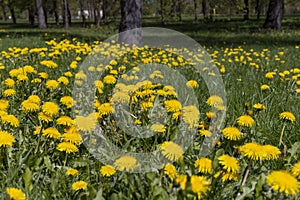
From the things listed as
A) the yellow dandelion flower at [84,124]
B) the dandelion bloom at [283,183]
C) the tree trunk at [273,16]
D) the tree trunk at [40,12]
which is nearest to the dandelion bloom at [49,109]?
the yellow dandelion flower at [84,124]

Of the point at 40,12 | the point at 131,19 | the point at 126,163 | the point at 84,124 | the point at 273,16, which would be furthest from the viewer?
the point at 40,12

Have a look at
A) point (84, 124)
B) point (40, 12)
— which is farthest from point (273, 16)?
point (84, 124)

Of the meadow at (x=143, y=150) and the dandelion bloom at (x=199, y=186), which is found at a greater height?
the dandelion bloom at (x=199, y=186)

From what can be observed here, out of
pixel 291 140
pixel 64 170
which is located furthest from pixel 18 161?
pixel 291 140

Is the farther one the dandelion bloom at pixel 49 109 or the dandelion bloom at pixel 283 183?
the dandelion bloom at pixel 49 109

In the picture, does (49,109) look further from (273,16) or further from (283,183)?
(273,16)

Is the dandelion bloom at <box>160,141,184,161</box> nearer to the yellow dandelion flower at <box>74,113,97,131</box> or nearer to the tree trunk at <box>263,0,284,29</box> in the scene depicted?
the yellow dandelion flower at <box>74,113,97,131</box>

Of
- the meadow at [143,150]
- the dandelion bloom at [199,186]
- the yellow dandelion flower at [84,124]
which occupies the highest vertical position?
the yellow dandelion flower at [84,124]

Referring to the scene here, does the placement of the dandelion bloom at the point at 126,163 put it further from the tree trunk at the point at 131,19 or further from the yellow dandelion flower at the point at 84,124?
the tree trunk at the point at 131,19

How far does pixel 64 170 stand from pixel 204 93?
2.37 metres

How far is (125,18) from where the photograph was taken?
9430 mm

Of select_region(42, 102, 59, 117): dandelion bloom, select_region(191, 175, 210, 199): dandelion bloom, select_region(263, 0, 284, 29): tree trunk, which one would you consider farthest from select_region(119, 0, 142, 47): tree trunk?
select_region(263, 0, 284, 29): tree trunk

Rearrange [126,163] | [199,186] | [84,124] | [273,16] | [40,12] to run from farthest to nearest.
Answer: [40,12], [273,16], [84,124], [126,163], [199,186]

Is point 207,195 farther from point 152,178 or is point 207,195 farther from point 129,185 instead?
point 129,185
